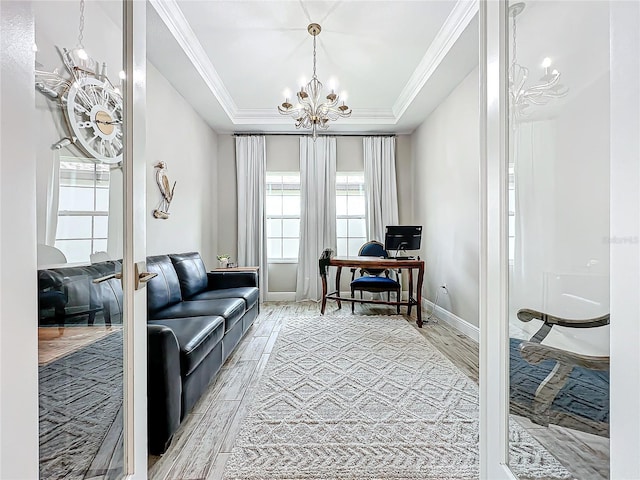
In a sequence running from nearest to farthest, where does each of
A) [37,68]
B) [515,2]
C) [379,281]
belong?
[37,68], [515,2], [379,281]

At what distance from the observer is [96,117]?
Result: 1054mm

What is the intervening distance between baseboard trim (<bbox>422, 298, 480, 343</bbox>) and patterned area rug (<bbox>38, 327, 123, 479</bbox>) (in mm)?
2831

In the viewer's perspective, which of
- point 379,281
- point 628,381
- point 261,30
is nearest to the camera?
point 628,381

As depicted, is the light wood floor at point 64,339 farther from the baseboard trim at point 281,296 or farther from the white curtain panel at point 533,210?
the baseboard trim at point 281,296

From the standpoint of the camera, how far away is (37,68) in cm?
79

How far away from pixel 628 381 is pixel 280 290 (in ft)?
16.7

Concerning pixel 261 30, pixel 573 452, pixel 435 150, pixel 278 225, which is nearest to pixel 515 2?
pixel 573 452

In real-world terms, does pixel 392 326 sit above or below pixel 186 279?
below

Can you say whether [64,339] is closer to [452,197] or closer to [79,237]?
[79,237]

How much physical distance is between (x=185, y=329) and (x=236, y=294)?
1.29m

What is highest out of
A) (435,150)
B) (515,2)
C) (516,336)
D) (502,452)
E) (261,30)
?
(261,30)

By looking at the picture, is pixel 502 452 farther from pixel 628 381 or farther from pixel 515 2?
pixel 515 2

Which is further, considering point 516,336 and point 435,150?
point 435,150

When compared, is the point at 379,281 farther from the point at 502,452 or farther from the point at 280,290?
the point at 502,452
